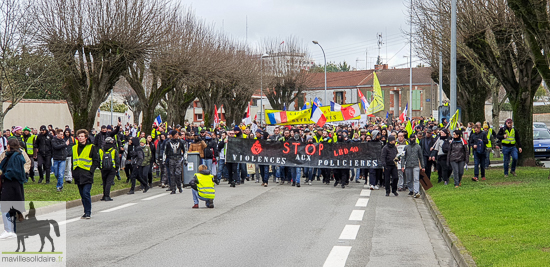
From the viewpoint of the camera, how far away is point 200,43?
37688 millimetres

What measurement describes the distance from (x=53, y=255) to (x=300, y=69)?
55.1 m

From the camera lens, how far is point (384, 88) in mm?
82562

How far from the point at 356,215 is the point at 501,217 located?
9.61 ft

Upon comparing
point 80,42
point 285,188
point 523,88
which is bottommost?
point 285,188

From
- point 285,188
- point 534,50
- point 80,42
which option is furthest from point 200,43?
point 534,50

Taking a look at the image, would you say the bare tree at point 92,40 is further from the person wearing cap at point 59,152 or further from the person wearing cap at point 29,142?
the person wearing cap at point 59,152

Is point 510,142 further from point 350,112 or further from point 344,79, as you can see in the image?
point 344,79

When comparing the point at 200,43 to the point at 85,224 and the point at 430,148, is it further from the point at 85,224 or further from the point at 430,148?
the point at 85,224

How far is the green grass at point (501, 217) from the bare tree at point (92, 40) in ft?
46.0

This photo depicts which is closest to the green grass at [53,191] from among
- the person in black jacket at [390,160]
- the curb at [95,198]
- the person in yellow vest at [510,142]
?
the curb at [95,198]

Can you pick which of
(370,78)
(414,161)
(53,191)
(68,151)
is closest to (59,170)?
(53,191)

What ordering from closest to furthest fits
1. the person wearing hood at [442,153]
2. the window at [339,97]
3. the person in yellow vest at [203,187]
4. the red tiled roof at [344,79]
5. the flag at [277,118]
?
the person in yellow vest at [203,187] < the person wearing hood at [442,153] < the flag at [277,118] < the red tiled roof at [344,79] < the window at [339,97]

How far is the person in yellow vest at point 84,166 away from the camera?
11766mm

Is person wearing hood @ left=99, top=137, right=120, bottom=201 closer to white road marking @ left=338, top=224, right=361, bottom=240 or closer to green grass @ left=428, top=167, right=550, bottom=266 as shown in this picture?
white road marking @ left=338, top=224, right=361, bottom=240
